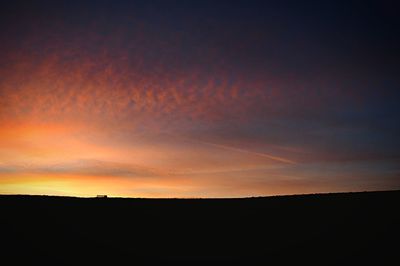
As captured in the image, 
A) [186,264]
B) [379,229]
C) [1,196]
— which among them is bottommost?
[186,264]

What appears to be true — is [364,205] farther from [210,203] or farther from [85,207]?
[85,207]

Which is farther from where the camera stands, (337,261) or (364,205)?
(364,205)

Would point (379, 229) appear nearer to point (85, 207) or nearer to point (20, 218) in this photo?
point (85, 207)

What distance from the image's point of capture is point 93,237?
38.6ft

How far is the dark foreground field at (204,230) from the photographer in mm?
10523

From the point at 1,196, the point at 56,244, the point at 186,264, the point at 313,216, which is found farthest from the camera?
the point at 1,196

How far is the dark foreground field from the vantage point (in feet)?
34.5

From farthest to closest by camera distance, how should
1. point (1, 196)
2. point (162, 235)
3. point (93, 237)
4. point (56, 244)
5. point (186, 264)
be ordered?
1. point (1, 196)
2. point (162, 235)
3. point (93, 237)
4. point (56, 244)
5. point (186, 264)

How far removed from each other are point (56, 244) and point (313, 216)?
27.5 ft

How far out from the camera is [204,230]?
13.0m

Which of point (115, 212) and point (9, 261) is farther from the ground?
point (115, 212)

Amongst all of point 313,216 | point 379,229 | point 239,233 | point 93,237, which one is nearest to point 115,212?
point 93,237

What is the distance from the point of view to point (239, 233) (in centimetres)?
1268

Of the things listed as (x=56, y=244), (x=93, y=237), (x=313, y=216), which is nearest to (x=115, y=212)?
(x=93, y=237)
